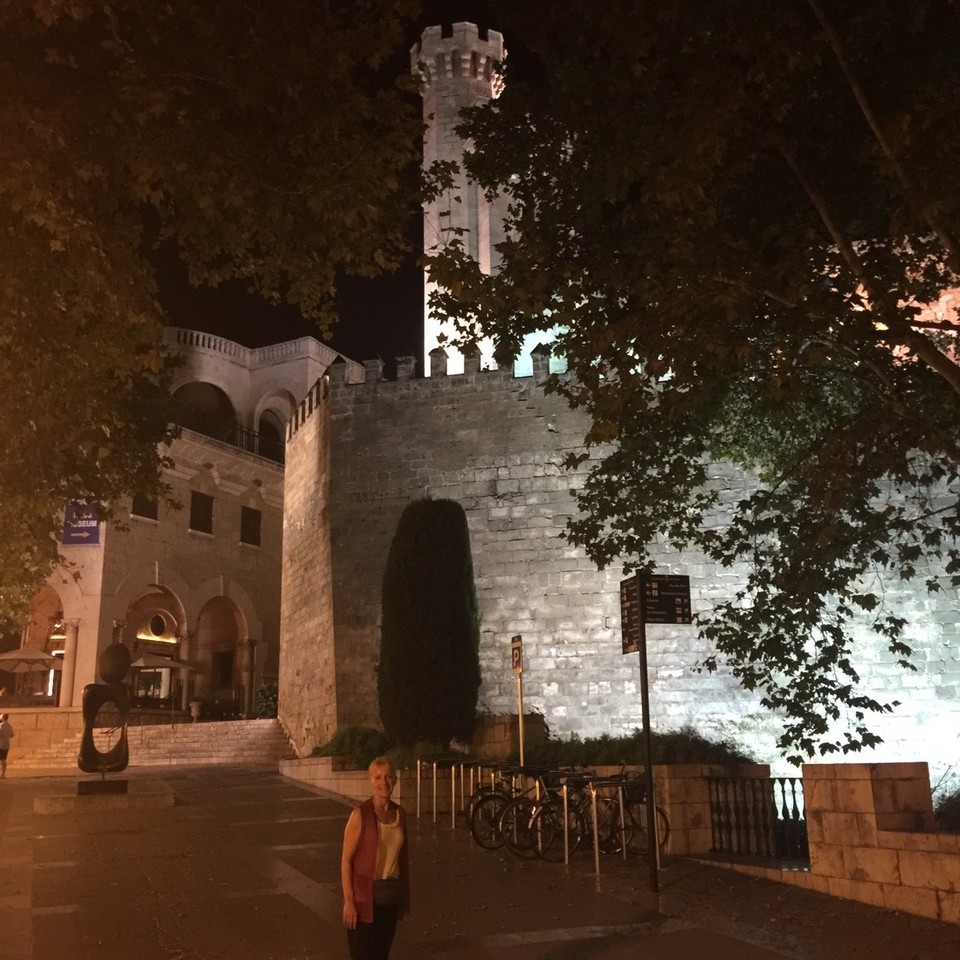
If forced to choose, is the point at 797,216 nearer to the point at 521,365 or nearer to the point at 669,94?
the point at 669,94

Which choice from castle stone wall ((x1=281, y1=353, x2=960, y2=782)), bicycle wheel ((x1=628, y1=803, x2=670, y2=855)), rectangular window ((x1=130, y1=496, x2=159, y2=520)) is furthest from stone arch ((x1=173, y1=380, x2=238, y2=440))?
bicycle wheel ((x1=628, y1=803, x2=670, y2=855))

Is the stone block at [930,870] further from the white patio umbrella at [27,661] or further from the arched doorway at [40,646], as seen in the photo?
the arched doorway at [40,646]

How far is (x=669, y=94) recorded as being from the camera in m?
8.90

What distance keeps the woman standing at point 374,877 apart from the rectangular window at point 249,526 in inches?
1160

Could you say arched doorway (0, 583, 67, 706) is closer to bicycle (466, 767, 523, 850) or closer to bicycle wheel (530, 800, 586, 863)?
bicycle (466, 767, 523, 850)

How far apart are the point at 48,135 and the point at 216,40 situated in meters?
1.79

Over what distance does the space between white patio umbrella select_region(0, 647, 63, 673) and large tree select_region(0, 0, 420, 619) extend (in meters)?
18.6

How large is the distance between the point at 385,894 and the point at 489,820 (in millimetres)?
5951

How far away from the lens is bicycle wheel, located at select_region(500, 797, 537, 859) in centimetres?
903

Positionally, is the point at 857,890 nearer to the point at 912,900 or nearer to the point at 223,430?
the point at 912,900

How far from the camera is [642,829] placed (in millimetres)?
8992

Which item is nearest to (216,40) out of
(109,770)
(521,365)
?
(109,770)

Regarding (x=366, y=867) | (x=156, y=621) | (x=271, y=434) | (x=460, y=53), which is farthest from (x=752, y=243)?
(x=271, y=434)

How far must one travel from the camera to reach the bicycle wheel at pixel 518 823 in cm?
903
